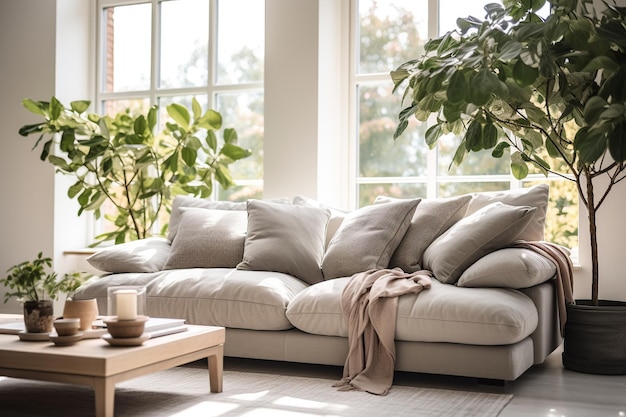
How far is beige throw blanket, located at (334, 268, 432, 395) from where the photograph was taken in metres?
3.56

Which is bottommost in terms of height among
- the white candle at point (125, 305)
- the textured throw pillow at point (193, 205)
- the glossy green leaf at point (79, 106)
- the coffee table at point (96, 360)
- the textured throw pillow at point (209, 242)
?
the coffee table at point (96, 360)

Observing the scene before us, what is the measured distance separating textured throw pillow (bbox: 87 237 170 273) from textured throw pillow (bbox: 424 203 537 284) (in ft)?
5.71

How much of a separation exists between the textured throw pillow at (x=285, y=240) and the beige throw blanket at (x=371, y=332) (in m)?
0.66

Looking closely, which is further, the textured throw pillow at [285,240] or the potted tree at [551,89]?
the textured throw pillow at [285,240]

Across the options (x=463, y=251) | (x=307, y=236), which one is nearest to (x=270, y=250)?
(x=307, y=236)

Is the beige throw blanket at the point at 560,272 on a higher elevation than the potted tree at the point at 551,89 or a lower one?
lower

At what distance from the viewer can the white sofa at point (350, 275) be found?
138 inches

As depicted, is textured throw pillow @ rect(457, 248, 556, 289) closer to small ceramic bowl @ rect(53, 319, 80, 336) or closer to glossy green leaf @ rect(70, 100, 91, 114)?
small ceramic bowl @ rect(53, 319, 80, 336)

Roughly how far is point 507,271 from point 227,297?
1.42m

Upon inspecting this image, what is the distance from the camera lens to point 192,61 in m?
6.30

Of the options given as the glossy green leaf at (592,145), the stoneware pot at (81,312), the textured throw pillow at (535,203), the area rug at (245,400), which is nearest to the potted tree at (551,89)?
the glossy green leaf at (592,145)

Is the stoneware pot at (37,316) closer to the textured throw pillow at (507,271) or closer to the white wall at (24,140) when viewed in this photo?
the textured throw pillow at (507,271)

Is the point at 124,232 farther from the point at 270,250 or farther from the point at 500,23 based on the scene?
the point at 500,23

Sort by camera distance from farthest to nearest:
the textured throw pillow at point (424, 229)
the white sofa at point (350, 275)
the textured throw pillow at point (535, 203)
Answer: the textured throw pillow at point (424, 229)
the textured throw pillow at point (535, 203)
the white sofa at point (350, 275)
